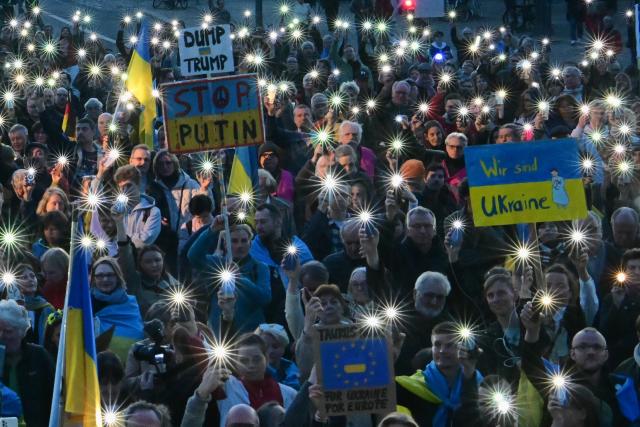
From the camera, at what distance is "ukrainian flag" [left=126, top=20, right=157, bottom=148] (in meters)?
15.9

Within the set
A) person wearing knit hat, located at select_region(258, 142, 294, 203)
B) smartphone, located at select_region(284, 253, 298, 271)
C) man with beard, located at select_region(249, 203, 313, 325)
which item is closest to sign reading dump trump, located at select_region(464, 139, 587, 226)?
smartphone, located at select_region(284, 253, 298, 271)

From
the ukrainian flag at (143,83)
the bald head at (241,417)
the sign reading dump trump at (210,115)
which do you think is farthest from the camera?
the ukrainian flag at (143,83)

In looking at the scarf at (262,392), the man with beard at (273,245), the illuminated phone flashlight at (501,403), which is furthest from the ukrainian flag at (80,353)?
the man with beard at (273,245)

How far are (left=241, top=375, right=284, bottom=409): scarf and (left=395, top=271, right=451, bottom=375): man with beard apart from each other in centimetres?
101

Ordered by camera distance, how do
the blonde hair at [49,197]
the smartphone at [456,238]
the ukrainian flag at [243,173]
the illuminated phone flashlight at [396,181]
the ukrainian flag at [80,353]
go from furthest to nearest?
the ukrainian flag at [243,173]
the illuminated phone flashlight at [396,181]
the blonde hair at [49,197]
the smartphone at [456,238]
the ukrainian flag at [80,353]

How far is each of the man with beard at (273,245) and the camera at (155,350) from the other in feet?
5.95

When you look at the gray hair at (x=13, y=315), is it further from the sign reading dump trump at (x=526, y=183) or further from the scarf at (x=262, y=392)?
the sign reading dump trump at (x=526, y=183)

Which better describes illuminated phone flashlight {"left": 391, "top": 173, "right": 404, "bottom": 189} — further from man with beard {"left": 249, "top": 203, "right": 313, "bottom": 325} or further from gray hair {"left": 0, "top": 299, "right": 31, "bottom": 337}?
gray hair {"left": 0, "top": 299, "right": 31, "bottom": 337}

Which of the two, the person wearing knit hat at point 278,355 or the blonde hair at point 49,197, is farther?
the blonde hair at point 49,197

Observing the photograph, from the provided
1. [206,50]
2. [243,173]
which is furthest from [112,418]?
[206,50]

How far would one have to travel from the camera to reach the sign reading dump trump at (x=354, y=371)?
7820 mm

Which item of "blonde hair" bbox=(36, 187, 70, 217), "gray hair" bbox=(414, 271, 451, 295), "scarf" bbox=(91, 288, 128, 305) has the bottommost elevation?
"gray hair" bbox=(414, 271, 451, 295)

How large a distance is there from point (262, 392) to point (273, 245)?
2.79 meters

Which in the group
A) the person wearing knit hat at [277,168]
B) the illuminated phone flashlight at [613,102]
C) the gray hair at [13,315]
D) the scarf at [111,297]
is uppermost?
the illuminated phone flashlight at [613,102]
